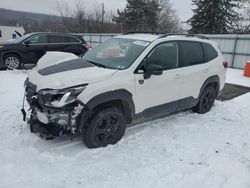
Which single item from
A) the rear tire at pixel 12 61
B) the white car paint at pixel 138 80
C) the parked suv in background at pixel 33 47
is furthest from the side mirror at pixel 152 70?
the rear tire at pixel 12 61

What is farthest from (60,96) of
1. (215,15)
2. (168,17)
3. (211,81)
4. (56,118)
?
(168,17)

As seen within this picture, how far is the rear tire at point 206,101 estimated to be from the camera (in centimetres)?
559

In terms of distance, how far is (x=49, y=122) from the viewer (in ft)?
11.2

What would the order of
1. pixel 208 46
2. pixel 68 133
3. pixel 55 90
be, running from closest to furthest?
pixel 55 90, pixel 68 133, pixel 208 46

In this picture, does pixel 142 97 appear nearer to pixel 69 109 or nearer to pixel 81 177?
pixel 69 109

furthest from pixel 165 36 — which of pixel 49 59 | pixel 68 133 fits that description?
pixel 68 133

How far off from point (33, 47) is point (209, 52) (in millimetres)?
7730

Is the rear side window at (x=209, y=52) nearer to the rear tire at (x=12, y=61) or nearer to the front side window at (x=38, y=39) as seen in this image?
the front side window at (x=38, y=39)

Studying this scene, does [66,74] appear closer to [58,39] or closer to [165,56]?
[165,56]

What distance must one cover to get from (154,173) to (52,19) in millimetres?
46394

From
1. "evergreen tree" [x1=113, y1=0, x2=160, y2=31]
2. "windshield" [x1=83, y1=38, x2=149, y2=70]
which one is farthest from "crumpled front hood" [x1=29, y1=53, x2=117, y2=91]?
"evergreen tree" [x1=113, y1=0, x2=160, y2=31]

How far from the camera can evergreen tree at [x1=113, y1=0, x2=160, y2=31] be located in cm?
3394

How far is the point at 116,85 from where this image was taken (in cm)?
371

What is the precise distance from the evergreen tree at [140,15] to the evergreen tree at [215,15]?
9196 mm
